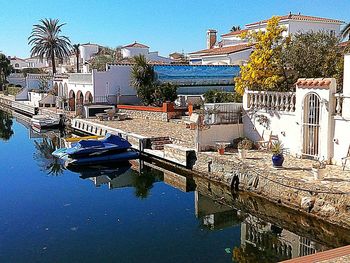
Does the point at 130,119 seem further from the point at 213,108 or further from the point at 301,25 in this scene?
the point at 301,25

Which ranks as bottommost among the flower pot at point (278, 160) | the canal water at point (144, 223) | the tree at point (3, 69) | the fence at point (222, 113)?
the canal water at point (144, 223)

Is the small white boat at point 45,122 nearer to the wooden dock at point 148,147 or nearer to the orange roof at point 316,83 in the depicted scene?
the wooden dock at point 148,147

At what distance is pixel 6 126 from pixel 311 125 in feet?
108

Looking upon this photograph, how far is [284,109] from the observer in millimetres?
18344

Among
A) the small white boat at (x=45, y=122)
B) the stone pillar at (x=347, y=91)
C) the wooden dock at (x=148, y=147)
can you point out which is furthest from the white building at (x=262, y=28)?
the stone pillar at (x=347, y=91)

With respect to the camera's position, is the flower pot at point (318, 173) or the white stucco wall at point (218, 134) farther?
the white stucco wall at point (218, 134)

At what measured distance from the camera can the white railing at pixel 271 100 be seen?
18091mm

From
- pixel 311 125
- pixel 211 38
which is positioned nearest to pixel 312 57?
pixel 311 125

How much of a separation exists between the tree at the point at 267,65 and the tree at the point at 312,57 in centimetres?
50

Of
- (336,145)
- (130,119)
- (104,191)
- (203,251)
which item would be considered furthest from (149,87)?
(203,251)

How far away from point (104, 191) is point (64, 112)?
81.0 ft

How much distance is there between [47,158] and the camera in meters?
26.2

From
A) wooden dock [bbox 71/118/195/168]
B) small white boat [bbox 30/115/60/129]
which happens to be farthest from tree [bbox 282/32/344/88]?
small white boat [bbox 30/115/60/129]

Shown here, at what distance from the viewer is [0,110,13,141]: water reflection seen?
116ft
